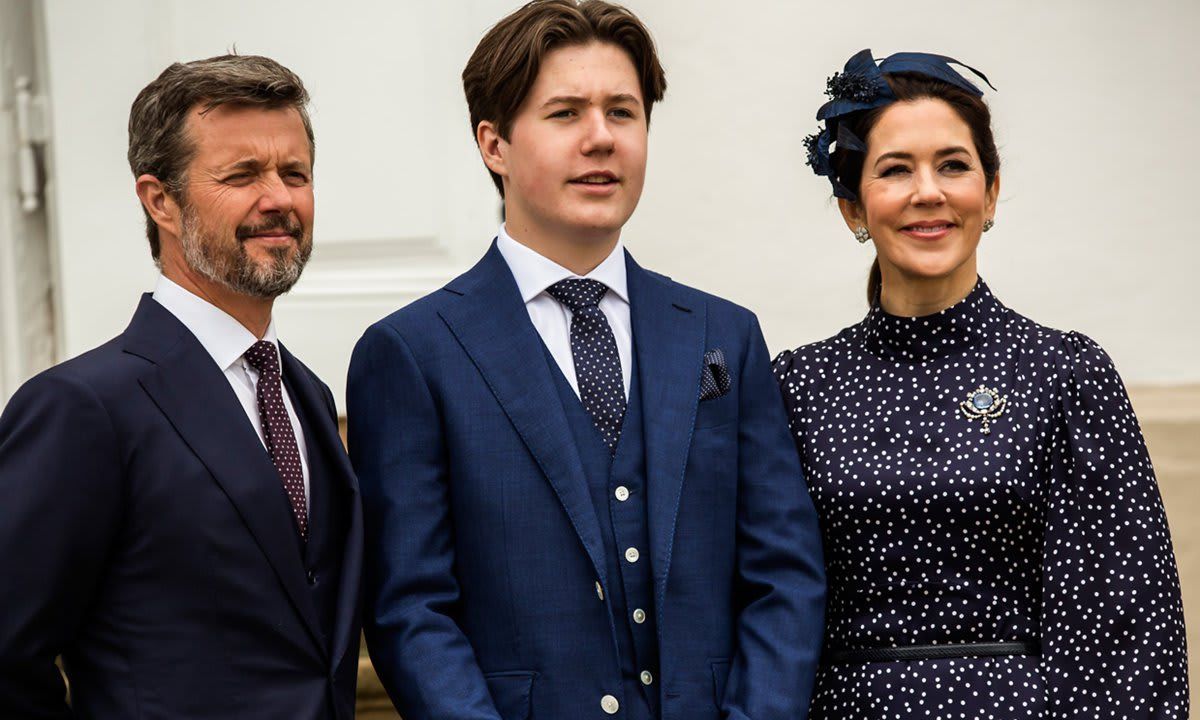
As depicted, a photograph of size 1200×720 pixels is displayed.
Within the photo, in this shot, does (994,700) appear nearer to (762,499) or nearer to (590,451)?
(762,499)

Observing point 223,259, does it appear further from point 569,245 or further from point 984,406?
point 984,406

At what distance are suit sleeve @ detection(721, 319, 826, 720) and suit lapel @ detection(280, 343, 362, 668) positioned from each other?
1.91 ft

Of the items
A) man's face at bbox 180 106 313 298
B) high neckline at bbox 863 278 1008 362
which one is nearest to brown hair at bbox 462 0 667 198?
man's face at bbox 180 106 313 298

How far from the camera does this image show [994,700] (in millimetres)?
2488

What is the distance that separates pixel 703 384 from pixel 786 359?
32cm

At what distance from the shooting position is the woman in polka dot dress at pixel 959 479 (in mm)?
2484

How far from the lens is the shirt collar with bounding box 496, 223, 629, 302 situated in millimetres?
2590

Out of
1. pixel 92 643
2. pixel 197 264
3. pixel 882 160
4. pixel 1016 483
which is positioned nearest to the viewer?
pixel 92 643

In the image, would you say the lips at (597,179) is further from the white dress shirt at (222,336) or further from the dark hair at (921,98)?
the white dress shirt at (222,336)

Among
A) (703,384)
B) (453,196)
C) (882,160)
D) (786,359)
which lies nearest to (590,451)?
(703,384)

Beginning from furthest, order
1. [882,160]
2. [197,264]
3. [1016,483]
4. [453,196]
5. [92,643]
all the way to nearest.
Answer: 1. [453,196]
2. [882,160]
3. [1016,483]
4. [197,264]
5. [92,643]

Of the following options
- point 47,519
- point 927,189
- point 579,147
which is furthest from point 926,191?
point 47,519

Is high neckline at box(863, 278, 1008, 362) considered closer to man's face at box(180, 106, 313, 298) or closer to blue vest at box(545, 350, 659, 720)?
blue vest at box(545, 350, 659, 720)

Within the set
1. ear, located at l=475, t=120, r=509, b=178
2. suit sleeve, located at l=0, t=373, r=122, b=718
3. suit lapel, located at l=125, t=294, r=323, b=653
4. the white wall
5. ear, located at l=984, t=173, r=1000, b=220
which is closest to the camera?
suit sleeve, located at l=0, t=373, r=122, b=718
